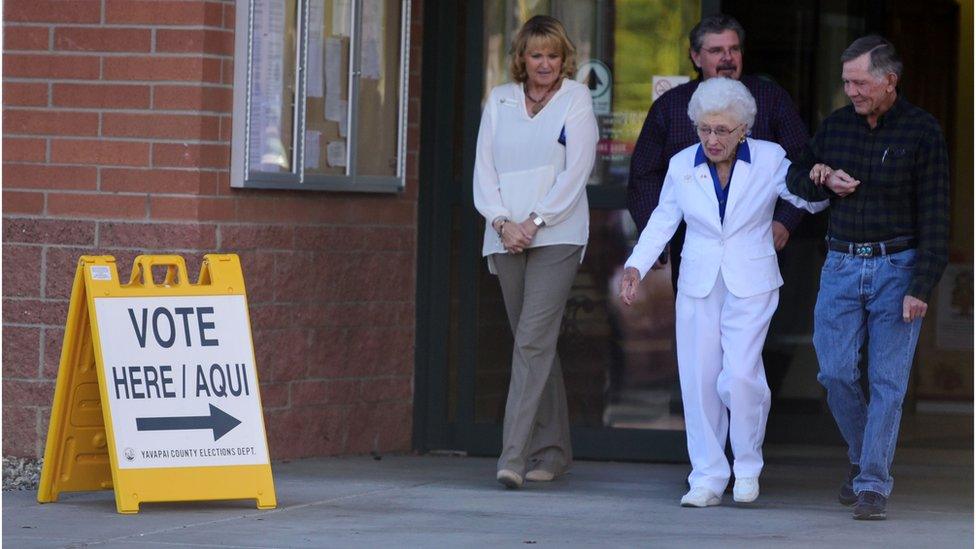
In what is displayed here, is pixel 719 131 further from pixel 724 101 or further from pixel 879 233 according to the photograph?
pixel 879 233

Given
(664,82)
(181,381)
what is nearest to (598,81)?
(664,82)

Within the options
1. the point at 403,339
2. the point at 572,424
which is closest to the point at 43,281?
the point at 403,339

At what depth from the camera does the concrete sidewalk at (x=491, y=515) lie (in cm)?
629

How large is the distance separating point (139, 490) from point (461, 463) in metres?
2.09

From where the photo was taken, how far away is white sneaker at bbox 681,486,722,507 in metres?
7.12

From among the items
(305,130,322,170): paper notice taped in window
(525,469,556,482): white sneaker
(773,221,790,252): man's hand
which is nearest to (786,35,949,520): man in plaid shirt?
(773,221,790,252): man's hand

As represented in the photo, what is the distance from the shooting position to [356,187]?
835cm

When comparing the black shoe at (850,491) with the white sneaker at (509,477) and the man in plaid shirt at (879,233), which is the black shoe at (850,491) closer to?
the man in plaid shirt at (879,233)

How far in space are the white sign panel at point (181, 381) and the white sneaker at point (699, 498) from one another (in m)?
1.58

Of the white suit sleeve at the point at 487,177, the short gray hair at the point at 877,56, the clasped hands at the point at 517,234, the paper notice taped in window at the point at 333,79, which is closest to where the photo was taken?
the short gray hair at the point at 877,56

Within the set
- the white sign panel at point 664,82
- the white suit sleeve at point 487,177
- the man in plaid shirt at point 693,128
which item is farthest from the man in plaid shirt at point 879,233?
the white sign panel at point 664,82

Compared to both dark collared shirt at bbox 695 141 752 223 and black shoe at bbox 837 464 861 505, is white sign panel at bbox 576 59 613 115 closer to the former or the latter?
dark collared shirt at bbox 695 141 752 223

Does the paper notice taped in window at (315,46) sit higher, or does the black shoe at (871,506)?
the paper notice taped in window at (315,46)

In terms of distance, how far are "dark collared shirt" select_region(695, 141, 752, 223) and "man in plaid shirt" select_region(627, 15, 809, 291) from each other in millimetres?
352
